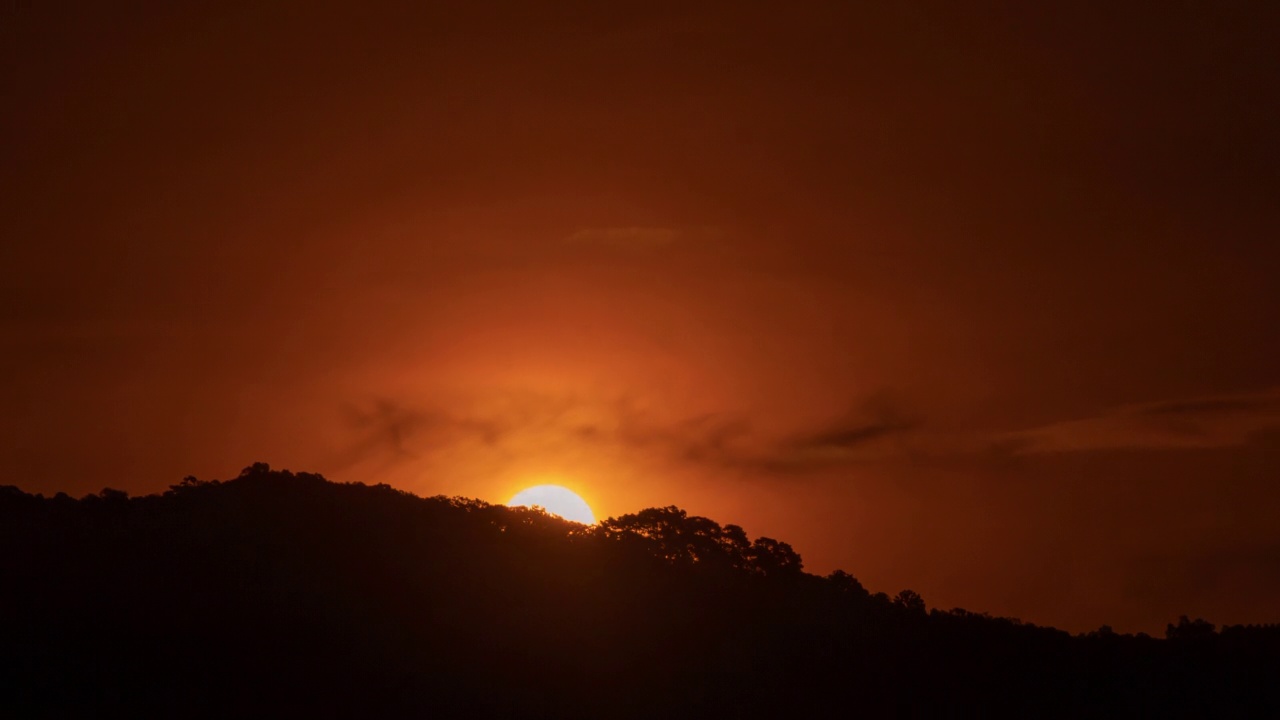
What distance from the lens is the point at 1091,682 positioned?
7412 centimetres

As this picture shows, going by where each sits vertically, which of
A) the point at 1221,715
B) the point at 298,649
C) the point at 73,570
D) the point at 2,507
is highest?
the point at 2,507

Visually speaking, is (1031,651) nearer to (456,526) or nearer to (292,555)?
(456,526)

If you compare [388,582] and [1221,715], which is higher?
[388,582]

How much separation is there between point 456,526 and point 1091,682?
117 feet

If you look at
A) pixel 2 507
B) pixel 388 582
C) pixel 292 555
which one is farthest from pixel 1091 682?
pixel 2 507

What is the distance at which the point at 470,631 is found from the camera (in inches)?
2813

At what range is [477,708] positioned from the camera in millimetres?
66812

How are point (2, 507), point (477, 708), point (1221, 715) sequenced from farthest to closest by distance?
point (2, 507) < point (1221, 715) < point (477, 708)

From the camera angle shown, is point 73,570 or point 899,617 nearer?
point 73,570

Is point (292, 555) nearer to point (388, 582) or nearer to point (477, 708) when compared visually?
point (388, 582)

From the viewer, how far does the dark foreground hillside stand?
6525cm

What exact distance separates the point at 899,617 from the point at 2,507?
50.5 m

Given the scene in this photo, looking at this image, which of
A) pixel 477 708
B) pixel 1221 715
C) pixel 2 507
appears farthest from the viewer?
pixel 2 507

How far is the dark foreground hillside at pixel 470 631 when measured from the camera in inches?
2569
